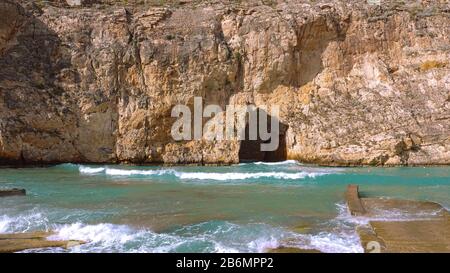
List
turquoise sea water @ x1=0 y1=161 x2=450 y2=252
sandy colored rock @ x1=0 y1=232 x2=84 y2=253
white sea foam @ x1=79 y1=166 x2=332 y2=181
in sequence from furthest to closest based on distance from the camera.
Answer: white sea foam @ x1=79 y1=166 x2=332 y2=181, turquoise sea water @ x1=0 y1=161 x2=450 y2=252, sandy colored rock @ x1=0 y1=232 x2=84 y2=253

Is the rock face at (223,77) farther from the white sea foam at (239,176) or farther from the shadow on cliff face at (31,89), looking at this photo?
the white sea foam at (239,176)

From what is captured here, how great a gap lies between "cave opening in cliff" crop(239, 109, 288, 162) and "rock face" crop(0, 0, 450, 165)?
798 millimetres

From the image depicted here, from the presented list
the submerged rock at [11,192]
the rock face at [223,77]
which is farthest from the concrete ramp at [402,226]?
the rock face at [223,77]

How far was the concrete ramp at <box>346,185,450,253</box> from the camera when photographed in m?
6.71

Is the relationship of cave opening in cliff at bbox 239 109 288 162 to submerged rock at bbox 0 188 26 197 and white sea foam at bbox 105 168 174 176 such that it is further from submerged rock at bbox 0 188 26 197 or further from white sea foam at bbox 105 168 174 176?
submerged rock at bbox 0 188 26 197

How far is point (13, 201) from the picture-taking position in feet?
42.6

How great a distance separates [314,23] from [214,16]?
744 centimetres

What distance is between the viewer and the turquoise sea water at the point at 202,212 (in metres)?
7.48

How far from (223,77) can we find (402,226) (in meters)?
23.7

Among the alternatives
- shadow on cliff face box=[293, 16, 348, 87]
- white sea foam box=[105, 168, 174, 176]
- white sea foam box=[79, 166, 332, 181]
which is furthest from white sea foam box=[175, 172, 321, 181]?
shadow on cliff face box=[293, 16, 348, 87]

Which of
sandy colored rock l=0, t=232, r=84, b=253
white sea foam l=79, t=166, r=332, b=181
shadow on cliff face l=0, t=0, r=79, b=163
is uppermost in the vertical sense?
shadow on cliff face l=0, t=0, r=79, b=163

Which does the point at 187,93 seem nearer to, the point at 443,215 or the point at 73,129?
the point at 73,129

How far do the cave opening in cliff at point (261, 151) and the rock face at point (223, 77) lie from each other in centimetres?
80
